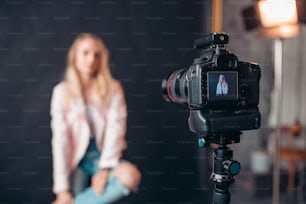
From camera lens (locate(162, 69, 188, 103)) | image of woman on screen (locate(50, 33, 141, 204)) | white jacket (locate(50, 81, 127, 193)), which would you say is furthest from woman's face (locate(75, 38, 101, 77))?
camera lens (locate(162, 69, 188, 103))

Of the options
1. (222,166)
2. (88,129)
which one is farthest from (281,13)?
(88,129)

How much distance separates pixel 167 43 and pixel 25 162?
2.91ft

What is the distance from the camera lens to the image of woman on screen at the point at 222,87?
874mm

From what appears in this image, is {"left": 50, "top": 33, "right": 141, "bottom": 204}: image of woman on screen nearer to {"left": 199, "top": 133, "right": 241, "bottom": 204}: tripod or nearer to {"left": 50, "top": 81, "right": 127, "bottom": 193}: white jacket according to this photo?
{"left": 50, "top": 81, "right": 127, "bottom": 193}: white jacket

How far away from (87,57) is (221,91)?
0.84 metres

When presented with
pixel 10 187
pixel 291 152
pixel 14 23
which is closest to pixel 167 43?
pixel 14 23

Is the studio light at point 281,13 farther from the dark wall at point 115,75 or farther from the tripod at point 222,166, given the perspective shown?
the tripod at point 222,166

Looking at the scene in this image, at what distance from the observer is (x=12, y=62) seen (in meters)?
1.46

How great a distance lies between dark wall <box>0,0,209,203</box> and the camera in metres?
1.46

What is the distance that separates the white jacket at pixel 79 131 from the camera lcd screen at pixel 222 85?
731 millimetres

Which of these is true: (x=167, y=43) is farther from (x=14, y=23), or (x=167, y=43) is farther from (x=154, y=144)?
(x=14, y=23)

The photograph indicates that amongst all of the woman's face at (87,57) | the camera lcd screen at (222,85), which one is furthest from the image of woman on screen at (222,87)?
the woman's face at (87,57)

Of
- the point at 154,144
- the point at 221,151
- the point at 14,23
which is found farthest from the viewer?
the point at 154,144

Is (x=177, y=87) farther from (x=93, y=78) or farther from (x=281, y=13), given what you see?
(x=281, y=13)
